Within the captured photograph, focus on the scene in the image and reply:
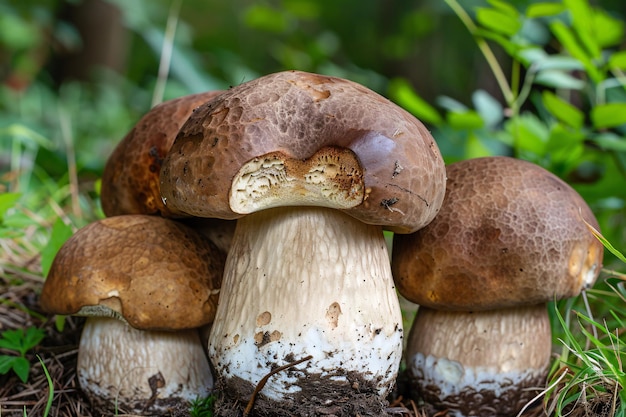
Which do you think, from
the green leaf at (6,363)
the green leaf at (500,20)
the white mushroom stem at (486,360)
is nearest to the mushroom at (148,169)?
the green leaf at (6,363)

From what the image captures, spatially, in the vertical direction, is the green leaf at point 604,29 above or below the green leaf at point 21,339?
above

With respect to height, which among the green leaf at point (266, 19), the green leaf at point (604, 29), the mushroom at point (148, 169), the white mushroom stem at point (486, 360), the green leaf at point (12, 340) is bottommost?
the green leaf at point (12, 340)

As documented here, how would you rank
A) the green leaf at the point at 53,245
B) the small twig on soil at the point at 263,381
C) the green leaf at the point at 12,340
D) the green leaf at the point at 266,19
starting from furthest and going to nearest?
the green leaf at the point at 266,19 → the green leaf at the point at 53,245 → the green leaf at the point at 12,340 → the small twig on soil at the point at 263,381

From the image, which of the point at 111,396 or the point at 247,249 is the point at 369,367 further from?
the point at 111,396

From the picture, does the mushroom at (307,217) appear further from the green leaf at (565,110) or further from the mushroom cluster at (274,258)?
the green leaf at (565,110)

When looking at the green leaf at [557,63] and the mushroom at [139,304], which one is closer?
the mushroom at [139,304]

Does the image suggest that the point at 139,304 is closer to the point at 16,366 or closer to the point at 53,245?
the point at 16,366

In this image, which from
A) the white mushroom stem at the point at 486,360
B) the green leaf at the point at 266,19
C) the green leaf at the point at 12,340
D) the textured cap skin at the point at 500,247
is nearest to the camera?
the textured cap skin at the point at 500,247
